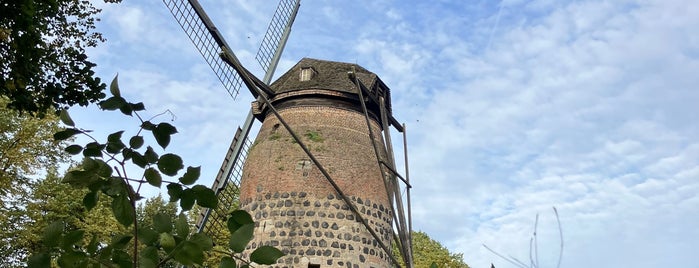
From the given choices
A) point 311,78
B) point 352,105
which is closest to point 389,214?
point 352,105

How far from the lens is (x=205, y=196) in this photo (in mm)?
1933

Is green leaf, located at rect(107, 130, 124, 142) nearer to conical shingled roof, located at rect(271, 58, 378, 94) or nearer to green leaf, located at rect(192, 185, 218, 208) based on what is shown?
green leaf, located at rect(192, 185, 218, 208)

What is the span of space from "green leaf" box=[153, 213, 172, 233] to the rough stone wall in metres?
10.3

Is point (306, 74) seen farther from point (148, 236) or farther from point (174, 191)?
point (148, 236)

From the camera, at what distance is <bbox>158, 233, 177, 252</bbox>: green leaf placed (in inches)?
69.3

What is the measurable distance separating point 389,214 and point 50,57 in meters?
8.30

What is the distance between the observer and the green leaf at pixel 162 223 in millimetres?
1813

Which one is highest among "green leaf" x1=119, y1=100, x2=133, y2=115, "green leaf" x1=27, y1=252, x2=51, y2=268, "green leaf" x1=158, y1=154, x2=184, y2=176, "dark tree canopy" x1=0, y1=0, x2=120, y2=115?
"dark tree canopy" x1=0, y1=0, x2=120, y2=115

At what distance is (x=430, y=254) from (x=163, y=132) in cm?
2946

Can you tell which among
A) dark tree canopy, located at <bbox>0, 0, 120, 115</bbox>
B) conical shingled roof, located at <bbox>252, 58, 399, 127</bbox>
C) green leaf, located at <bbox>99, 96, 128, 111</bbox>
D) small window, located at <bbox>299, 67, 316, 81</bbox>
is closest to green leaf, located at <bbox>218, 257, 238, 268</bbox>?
green leaf, located at <bbox>99, 96, 128, 111</bbox>

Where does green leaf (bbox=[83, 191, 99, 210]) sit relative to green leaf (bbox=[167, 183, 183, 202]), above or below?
below

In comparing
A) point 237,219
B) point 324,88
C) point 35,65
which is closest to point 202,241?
point 237,219

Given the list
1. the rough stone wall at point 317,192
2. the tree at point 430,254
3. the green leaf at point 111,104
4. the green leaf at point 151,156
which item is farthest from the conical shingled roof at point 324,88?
the tree at point 430,254

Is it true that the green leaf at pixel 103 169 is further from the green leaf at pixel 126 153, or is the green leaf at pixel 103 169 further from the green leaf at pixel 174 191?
the green leaf at pixel 174 191
